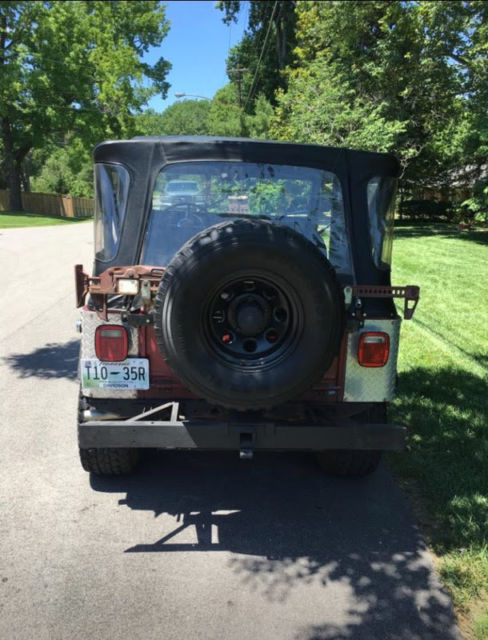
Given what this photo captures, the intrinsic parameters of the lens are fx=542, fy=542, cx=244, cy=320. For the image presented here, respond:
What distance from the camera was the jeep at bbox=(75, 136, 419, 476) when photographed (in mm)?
2754

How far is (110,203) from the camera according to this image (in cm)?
334

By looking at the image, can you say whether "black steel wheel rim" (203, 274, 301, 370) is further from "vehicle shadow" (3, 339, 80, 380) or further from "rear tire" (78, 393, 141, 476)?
"vehicle shadow" (3, 339, 80, 380)

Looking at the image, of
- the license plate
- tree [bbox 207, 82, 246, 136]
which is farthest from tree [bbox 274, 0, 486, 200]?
the license plate

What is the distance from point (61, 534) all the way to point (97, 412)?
72 centimetres

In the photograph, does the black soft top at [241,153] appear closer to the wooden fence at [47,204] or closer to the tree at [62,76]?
the tree at [62,76]

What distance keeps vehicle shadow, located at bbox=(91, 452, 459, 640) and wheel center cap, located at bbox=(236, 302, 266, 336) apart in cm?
127

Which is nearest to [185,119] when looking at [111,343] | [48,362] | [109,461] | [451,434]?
[48,362]

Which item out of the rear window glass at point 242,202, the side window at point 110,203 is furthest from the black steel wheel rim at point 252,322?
the side window at point 110,203

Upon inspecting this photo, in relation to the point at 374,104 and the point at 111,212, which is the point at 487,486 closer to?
the point at 111,212

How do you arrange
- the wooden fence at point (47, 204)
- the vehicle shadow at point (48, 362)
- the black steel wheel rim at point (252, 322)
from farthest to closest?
the wooden fence at point (47, 204)
the vehicle shadow at point (48, 362)
the black steel wheel rim at point (252, 322)

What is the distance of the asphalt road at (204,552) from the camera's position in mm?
2539

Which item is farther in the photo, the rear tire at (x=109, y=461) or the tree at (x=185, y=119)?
the tree at (x=185, y=119)

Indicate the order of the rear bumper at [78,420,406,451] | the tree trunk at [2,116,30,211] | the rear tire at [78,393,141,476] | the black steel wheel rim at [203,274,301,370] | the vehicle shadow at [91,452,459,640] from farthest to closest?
the tree trunk at [2,116,30,211] < the rear tire at [78,393,141,476] < the rear bumper at [78,420,406,451] < the black steel wheel rim at [203,274,301,370] < the vehicle shadow at [91,452,459,640]

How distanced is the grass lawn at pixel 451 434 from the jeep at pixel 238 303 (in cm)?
52
